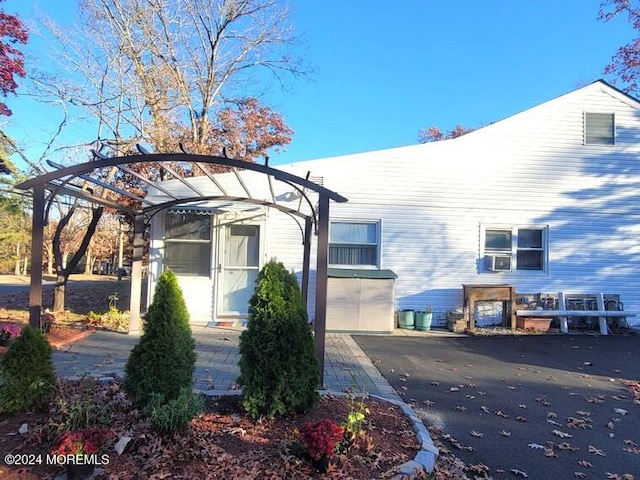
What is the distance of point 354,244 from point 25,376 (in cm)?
701

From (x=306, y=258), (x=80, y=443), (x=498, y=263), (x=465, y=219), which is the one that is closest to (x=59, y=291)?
(x=306, y=258)

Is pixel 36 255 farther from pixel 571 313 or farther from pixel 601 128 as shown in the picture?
pixel 601 128

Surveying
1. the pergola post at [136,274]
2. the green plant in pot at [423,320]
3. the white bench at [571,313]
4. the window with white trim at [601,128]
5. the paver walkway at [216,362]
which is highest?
the window with white trim at [601,128]

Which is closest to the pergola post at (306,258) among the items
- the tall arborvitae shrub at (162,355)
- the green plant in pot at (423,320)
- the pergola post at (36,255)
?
the tall arborvitae shrub at (162,355)

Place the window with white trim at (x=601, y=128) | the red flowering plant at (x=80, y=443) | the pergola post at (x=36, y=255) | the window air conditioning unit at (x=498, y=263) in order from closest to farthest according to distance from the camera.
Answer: the red flowering plant at (x=80, y=443)
the pergola post at (x=36, y=255)
the window air conditioning unit at (x=498, y=263)
the window with white trim at (x=601, y=128)

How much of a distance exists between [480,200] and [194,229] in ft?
21.2

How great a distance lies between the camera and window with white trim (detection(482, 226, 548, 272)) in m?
9.96

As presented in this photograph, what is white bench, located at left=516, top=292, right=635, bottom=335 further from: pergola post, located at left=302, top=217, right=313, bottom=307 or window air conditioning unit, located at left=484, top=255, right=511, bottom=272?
pergola post, located at left=302, top=217, right=313, bottom=307

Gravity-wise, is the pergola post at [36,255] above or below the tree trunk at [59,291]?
above

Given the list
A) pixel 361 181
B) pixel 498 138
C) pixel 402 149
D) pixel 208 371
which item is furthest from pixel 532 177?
pixel 208 371

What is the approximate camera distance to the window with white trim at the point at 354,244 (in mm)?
9570

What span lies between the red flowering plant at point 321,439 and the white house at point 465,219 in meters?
6.13

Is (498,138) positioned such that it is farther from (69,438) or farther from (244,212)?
(69,438)

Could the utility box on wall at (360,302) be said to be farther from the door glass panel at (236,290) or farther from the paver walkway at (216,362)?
the door glass panel at (236,290)
